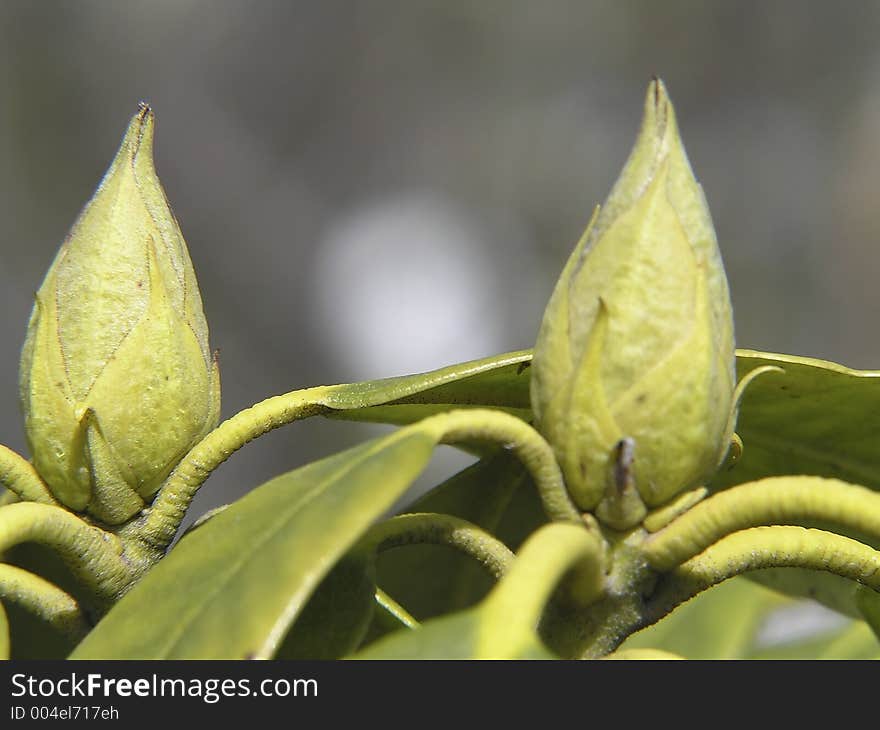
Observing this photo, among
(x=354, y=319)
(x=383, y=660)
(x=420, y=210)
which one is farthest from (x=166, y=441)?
(x=420, y=210)

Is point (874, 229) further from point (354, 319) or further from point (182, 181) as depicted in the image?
point (182, 181)

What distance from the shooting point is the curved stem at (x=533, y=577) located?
0.59m

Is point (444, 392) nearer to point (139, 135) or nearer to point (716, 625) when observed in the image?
point (139, 135)

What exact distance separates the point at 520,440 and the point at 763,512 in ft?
0.51

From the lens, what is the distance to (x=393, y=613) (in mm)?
911

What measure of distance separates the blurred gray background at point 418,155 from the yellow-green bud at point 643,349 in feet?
19.8

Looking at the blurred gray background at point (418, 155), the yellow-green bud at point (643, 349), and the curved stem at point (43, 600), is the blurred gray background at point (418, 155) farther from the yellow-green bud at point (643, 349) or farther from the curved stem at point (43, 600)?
the yellow-green bud at point (643, 349)

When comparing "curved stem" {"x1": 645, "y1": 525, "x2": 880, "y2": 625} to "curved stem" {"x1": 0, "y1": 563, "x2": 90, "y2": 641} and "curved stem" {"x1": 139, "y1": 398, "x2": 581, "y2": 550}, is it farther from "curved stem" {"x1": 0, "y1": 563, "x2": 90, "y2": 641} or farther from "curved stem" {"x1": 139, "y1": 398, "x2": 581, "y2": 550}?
"curved stem" {"x1": 0, "y1": 563, "x2": 90, "y2": 641}

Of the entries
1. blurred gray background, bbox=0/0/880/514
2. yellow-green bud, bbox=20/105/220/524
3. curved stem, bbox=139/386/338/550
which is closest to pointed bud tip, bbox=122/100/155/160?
yellow-green bud, bbox=20/105/220/524

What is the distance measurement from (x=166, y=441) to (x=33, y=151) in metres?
7.08

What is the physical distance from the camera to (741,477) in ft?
3.47

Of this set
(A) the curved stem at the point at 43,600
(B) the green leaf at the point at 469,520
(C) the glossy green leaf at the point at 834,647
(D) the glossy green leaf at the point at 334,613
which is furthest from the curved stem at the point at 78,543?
(C) the glossy green leaf at the point at 834,647

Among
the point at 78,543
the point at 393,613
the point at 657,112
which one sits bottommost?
the point at 393,613

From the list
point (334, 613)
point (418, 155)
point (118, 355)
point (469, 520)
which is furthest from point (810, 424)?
point (418, 155)
